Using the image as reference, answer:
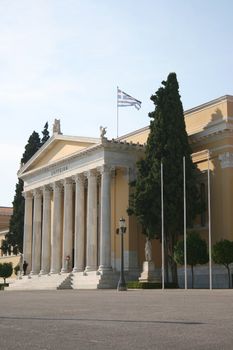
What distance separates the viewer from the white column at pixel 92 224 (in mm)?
47906

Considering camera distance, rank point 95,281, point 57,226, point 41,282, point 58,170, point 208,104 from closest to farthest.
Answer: point 95,281 < point 208,104 < point 41,282 < point 57,226 < point 58,170

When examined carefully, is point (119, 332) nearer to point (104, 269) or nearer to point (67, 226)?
point (104, 269)

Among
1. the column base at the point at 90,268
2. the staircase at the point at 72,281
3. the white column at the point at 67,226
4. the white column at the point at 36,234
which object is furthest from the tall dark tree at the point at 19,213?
the column base at the point at 90,268

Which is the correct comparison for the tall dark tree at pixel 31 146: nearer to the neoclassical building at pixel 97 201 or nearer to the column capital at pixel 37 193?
the neoclassical building at pixel 97 201

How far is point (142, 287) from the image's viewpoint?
39.9m

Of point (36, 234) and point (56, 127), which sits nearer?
point (56, 127)

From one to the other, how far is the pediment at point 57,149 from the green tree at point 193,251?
41.6 ft

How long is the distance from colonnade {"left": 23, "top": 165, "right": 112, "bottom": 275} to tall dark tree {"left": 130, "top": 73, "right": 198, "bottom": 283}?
4619 mm

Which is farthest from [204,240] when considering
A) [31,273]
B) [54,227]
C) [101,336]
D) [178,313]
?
[101,336]

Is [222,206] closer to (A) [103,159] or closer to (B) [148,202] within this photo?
(B) [148,202]

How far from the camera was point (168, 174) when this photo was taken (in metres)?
42.7

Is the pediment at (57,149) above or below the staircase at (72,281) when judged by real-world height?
above

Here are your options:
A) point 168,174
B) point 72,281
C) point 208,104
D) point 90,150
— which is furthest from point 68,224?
point 208,104

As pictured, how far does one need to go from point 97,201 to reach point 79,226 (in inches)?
112
